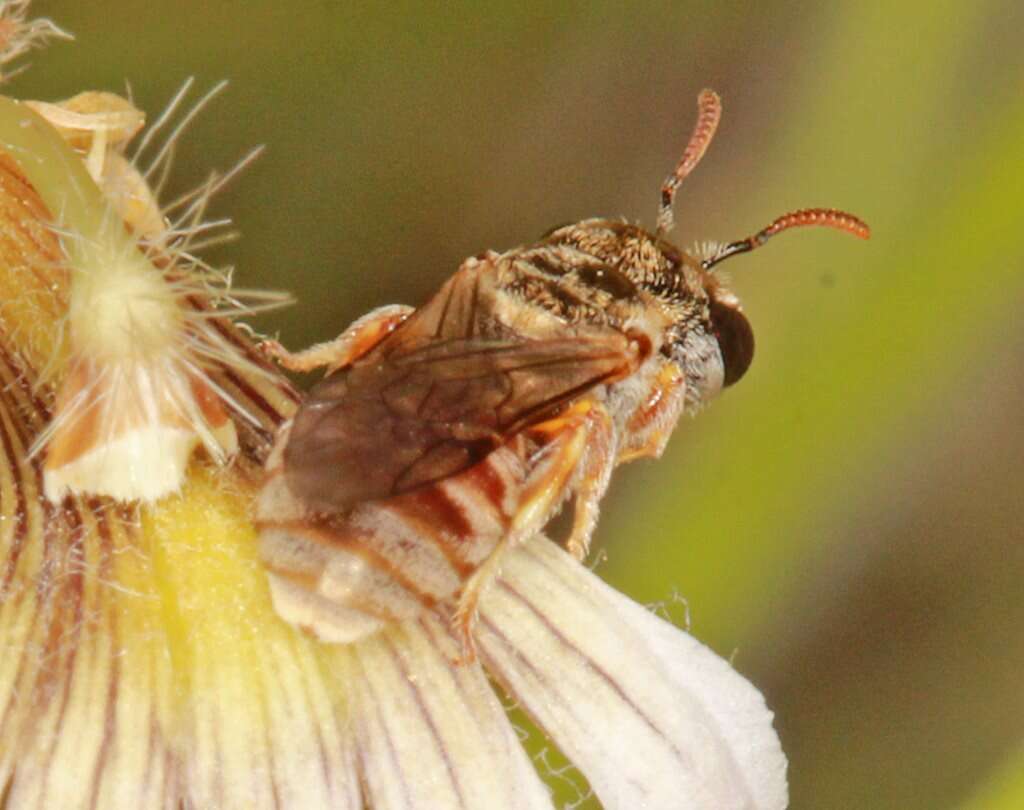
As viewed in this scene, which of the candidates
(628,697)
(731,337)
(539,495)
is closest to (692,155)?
(731,337)

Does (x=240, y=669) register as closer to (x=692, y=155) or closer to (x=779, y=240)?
(x=692, y=155)

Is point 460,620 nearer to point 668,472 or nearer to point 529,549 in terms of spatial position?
point 529,549

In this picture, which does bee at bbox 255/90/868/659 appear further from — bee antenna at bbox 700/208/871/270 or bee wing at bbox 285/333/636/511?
bee antenna at bbox 700/208/871/270

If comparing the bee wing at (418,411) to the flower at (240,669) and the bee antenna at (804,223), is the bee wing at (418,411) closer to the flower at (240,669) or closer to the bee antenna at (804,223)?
the flower at (240,669)

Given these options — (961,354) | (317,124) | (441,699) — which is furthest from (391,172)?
(441,699)

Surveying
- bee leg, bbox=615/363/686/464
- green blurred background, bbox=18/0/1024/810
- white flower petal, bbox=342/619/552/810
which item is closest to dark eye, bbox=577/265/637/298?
bee leg, bbox=615/363/686/464
